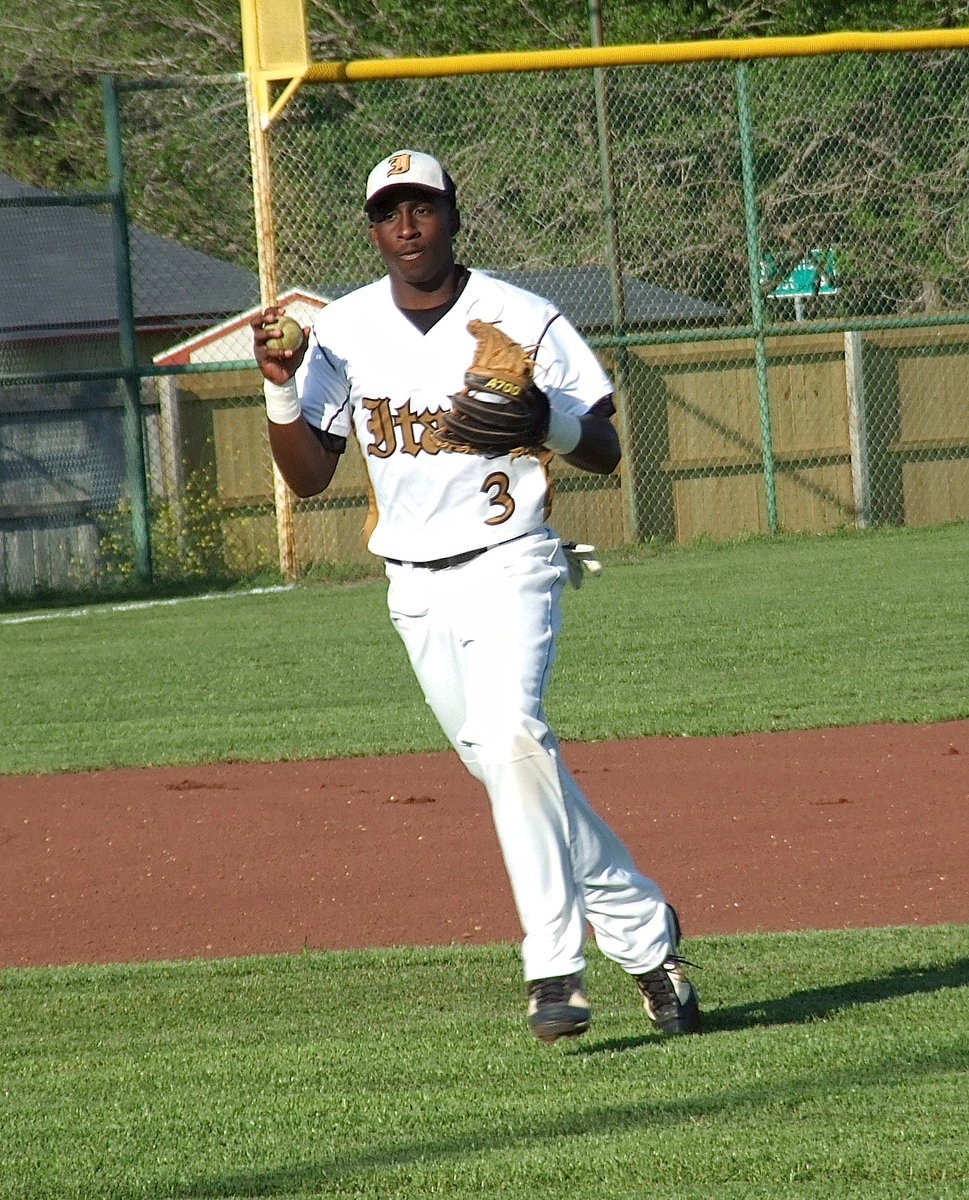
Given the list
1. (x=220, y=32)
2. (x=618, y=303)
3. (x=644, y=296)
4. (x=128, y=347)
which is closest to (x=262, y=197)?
(x=128, y=347)

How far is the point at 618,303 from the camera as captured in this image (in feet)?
52.2

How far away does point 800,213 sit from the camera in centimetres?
1764

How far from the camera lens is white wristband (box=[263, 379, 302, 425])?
4.23m

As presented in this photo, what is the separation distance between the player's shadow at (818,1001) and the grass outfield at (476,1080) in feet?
0.04

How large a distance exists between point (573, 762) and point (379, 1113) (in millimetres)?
4421

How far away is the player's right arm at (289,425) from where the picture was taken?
4207mm

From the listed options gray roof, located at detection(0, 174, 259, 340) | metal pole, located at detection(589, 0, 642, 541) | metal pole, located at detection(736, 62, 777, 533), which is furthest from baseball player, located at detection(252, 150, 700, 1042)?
metal pole, located at detection(736, 62, 777, 533)

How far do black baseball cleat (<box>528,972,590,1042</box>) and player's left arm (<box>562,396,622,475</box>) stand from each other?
3.78 feet

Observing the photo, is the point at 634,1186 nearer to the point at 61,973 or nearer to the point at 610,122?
the point at 61,973

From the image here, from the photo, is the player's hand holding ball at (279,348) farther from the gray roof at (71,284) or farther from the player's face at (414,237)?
the gray roof at (71,284)

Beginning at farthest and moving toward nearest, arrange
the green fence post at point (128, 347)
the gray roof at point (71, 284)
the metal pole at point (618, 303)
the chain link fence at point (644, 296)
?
the gray roof at point (71, 284), the metal pole at point (618, 303), the chain link fence at point (644, 296), the green fence post at point (128, 347)

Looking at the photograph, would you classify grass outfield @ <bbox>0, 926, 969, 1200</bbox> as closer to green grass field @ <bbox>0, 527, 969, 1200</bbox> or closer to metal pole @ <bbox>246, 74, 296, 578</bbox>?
green grass field @ <bbox>0, 527, 969, 1200</bbox>

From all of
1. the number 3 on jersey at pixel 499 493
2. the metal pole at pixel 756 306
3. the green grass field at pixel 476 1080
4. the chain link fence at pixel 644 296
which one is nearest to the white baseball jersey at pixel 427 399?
the number 3 on jersey at pixel 499 493

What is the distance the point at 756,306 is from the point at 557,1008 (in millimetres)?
12884
